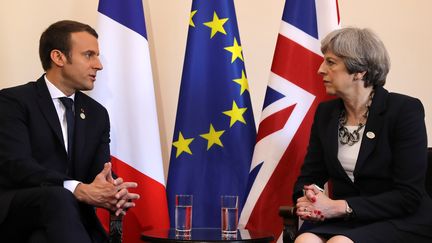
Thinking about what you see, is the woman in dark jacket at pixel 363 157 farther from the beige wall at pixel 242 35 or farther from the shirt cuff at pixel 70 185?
the beige wall at pixel 242 35

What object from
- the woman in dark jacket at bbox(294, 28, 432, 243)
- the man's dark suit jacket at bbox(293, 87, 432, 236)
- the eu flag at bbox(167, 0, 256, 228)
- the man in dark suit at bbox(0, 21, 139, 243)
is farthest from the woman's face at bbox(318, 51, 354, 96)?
the man in dark suit at bbox(0, 21, 139, 243)

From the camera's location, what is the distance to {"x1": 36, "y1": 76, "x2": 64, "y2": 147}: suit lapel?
268cm

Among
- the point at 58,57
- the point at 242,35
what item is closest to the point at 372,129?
the point at 58,57

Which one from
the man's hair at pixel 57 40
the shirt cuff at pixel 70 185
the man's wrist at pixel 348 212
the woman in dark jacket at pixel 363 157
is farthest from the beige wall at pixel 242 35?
the man's wrist at pixel 348 212

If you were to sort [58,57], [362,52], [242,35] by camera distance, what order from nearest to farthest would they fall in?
[362,52] → [58,57] → [242,35]

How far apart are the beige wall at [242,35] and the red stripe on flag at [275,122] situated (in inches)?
27.0

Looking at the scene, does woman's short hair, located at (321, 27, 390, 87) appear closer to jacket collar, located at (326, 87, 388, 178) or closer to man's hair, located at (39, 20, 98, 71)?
jacket collar, located at (326, 87, 388, 178)

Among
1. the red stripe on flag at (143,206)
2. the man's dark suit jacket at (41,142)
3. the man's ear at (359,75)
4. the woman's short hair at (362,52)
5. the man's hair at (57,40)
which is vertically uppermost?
the man's hair at (57,40)

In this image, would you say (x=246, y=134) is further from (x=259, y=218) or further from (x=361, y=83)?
(x=361, y=83)

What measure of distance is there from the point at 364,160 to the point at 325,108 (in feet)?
1.22

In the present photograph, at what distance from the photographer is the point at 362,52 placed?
102 inches

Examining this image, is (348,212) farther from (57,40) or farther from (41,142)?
(57,40)

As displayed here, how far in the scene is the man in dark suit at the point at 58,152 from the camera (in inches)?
90.4

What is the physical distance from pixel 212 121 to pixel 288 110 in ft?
1.40
